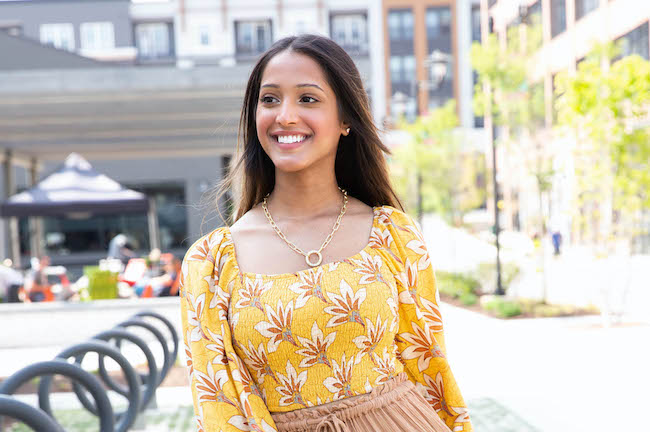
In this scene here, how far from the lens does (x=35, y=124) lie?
1656 cm

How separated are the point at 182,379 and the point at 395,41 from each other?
5280cm

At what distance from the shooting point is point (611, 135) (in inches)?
444

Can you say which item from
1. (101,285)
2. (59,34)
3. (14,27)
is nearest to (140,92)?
(101,285)

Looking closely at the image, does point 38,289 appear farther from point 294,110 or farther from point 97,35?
point 97,35

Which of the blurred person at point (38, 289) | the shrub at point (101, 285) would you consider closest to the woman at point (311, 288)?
the shrub at point (101, 285)

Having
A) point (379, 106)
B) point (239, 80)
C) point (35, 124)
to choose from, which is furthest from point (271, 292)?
point (379, 106)

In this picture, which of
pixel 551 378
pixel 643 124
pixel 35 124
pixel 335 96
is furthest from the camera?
pixel 35 124

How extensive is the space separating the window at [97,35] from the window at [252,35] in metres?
8.27

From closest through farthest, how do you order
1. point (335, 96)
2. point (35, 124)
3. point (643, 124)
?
point (335, 96) → point (643, 124) → point (35, 124)

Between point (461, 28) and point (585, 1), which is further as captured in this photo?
point (461, 28)

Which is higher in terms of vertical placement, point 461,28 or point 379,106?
point 461,28

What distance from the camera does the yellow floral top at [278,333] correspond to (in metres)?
2.01

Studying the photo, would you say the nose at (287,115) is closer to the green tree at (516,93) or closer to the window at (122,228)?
the green tree at (516,93)

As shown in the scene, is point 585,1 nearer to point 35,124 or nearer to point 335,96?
point 35,124
